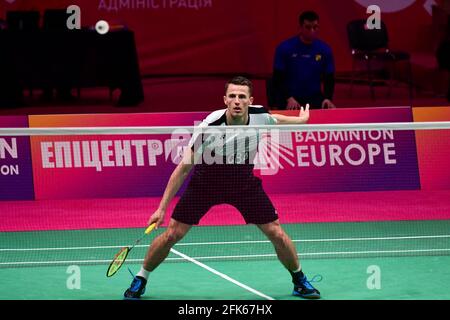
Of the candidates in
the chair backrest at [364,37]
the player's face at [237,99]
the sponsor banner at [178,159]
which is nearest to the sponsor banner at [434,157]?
the sponsor banner at [178,159]

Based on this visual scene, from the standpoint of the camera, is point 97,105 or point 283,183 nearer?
point 283,183

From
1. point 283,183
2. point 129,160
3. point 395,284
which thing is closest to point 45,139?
point 129,160

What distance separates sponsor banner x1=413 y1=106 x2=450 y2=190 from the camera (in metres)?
11.7

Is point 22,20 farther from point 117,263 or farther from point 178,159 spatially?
point 117,263

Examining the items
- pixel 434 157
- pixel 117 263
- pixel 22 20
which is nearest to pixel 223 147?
pixel 117 263

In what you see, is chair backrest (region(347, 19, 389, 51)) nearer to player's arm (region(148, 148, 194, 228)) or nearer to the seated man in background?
the seated man in background

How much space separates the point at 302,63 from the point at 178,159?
184cm

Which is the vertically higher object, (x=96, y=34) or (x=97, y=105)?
(x=96, y=34)

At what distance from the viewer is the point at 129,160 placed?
37.5 feet

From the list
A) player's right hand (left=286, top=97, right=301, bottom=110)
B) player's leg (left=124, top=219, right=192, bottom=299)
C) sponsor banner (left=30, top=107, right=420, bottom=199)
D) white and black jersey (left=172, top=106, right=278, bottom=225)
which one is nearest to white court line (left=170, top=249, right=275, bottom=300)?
white and black jersey (left=172, top=106, right=278, bottom=225)

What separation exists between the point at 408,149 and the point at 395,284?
3869mm

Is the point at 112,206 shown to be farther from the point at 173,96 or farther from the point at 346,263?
the point at 173,96

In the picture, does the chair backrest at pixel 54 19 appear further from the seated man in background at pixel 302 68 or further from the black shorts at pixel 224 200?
the black shorts at pixel 224 200
